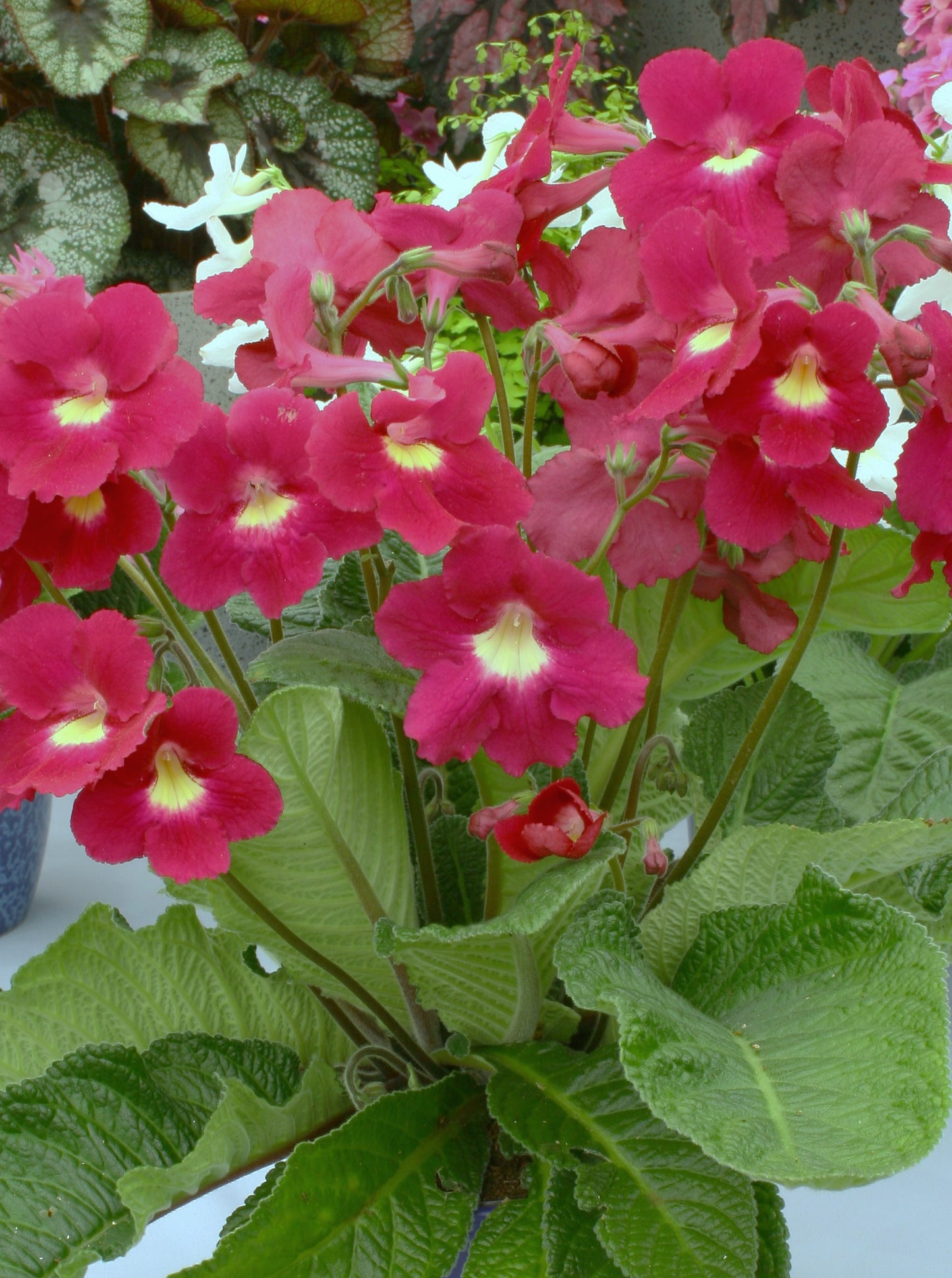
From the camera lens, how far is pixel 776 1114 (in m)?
0.29

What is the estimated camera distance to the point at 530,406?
42 centimetres

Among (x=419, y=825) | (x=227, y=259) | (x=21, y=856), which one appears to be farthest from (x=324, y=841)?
(x=21, y=856)

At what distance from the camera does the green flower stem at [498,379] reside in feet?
1.26

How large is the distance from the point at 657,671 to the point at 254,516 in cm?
14

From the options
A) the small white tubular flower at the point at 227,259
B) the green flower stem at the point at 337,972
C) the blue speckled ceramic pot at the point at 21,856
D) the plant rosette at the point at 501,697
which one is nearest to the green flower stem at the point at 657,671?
the plant rosette at the point at 501,697

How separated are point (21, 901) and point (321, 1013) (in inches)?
21.8

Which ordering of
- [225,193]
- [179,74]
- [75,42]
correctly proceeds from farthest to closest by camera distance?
[179,74] < [75,42] < [225,193]

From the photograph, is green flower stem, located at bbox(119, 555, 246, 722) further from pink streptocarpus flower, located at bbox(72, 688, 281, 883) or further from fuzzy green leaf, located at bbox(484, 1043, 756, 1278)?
fuzzy green leaf, located at bbox(484, 1043, 756, 1278)

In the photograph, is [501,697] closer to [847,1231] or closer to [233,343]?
[233,343]

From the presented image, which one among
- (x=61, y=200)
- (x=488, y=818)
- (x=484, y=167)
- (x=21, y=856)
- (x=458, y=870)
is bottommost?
(x=21, y=856)

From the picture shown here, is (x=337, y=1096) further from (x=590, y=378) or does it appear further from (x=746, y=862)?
(x=590, y=378)

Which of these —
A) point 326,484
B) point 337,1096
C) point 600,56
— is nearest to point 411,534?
point 326,484

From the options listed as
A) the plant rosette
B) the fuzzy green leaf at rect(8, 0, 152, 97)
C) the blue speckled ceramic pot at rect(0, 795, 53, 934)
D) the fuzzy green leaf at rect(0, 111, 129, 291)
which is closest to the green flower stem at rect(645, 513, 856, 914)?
the plant rosette

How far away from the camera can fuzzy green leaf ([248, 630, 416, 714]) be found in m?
→ 0.33
